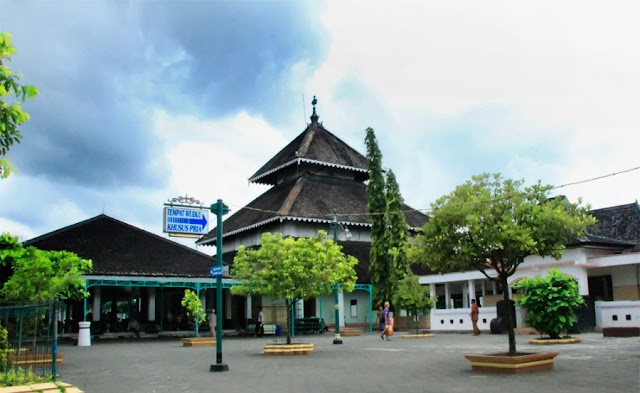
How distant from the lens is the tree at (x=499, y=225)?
13.2 meters

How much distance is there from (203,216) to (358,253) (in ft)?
90.4

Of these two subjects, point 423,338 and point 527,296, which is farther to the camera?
point 423,338

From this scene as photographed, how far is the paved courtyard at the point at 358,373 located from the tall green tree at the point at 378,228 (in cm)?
1830

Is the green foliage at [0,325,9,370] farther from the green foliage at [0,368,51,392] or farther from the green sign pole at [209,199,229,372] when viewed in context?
the green sign pole at [209,199,229,372]

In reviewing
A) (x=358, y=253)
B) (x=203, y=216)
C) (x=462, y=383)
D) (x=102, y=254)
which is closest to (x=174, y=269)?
(x=102, y=254)

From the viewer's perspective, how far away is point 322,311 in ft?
134

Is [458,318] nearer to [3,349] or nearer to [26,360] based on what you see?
[26,360]

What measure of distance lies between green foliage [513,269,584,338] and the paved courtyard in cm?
104

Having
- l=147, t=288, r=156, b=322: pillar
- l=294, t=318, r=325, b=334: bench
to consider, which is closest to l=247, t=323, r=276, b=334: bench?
l=294, t=318, r=325, b=334: bench

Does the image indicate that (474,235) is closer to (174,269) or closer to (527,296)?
(527,296)

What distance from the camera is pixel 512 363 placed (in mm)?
12625

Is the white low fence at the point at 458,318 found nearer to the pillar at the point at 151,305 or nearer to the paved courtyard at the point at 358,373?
the paved courtyard at the point at 358,373

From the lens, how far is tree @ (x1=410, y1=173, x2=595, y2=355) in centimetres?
1323

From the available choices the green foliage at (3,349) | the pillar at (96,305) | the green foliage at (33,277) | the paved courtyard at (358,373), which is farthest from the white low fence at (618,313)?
the pillar at (96,305)
